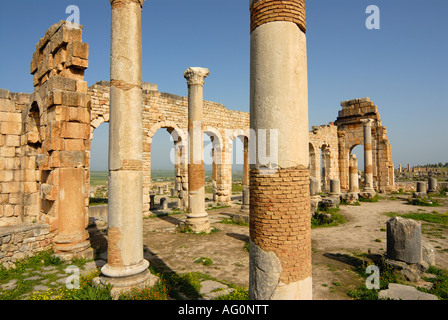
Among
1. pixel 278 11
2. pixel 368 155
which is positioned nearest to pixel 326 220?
pixel 278 11

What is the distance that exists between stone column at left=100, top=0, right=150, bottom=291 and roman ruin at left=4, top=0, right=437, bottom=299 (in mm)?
18

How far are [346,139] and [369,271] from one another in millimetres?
22318

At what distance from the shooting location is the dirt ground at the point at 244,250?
5984 millimetres

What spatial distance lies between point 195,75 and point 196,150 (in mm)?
2931

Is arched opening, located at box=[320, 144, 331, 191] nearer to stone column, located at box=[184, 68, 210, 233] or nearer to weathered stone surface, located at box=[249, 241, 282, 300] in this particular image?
stone column, located at box=[184, 68, 210, 233]

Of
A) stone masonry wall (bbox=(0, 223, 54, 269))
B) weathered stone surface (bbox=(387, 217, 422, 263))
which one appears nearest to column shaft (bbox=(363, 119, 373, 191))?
weathered stone surface (bbox=(387, 217, 422, 263))

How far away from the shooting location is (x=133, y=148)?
511 cm

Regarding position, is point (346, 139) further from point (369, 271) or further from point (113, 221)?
point (113, 221)

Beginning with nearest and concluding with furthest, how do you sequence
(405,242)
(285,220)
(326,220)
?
(285,220), (405,242), (326,220)

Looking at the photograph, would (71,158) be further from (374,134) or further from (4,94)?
(374,134)

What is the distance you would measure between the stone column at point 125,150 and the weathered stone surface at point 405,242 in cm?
544

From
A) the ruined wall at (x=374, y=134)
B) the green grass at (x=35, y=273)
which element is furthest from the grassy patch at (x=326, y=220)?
the ruined wall at (x=374, y=134)

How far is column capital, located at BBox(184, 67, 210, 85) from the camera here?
1060 centimetres
